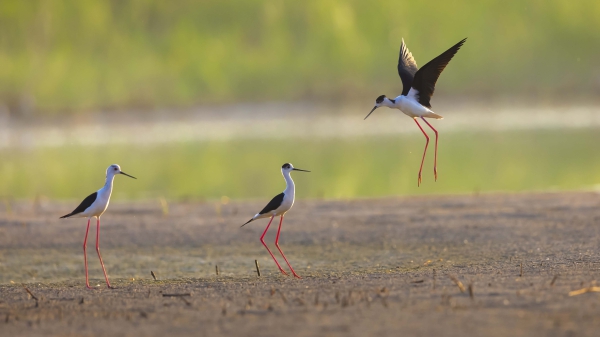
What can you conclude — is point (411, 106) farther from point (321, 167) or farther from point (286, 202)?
point (321, 167)

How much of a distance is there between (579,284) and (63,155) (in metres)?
35.9

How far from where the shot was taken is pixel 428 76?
12.2 meters

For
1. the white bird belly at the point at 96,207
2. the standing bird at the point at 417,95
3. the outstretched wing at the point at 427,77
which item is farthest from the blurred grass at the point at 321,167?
the white bird belly at the point at 96,207

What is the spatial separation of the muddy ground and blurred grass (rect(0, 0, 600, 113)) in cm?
7159

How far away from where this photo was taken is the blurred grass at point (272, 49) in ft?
303

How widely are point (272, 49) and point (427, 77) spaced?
9100 cm

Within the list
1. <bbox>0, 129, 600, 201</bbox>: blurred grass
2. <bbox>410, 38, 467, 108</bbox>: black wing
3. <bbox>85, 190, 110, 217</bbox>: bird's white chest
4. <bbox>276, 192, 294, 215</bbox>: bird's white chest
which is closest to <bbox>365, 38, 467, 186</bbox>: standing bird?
<bbox>410, 38, 467, 108</bbox>: black wing

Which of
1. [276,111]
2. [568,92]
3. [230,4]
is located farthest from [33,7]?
[568,92]

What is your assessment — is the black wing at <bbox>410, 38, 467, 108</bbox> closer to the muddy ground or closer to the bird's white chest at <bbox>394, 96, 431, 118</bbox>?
the bird's white chest at <bbox>394, 96, 431, 118</bbox>

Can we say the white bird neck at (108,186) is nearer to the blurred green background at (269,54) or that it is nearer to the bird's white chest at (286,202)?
the bird's white chest at (286,202)

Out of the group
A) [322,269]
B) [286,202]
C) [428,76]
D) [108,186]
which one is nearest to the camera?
[286,202]

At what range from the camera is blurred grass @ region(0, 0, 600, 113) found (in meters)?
92.3

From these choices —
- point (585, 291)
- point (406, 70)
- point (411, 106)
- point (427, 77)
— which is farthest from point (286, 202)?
point (585, 291)

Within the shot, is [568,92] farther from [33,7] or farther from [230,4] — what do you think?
[33,7]
